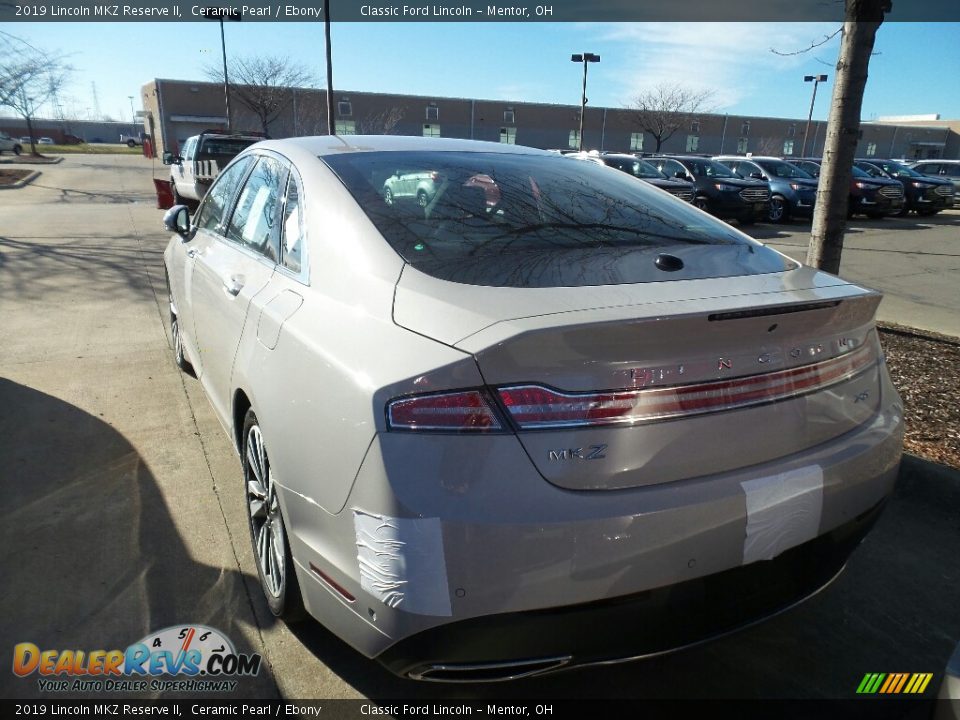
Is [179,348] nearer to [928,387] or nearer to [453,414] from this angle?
[453,414]

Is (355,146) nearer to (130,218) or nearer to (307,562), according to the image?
(307,562)

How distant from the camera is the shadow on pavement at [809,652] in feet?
7.13

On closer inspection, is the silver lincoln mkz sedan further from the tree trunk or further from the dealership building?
the dealership building

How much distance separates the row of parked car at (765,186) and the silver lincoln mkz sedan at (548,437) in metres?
13.2

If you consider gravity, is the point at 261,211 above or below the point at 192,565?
above

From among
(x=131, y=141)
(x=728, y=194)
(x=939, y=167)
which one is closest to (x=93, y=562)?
(x=728, y=194)

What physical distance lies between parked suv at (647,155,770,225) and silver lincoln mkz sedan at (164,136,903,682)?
15328 mm

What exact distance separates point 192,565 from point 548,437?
1.91 meters

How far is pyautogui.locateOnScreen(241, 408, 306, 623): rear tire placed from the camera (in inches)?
86.1

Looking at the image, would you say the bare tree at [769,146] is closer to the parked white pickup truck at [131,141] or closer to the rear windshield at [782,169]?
the rear windshield at [782,169]

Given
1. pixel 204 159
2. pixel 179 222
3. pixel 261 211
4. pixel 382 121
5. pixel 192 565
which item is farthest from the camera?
pixel 382 121

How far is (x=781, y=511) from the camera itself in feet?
5.83

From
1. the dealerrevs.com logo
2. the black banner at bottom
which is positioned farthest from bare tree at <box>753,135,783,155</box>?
the dealerrevs.com logo

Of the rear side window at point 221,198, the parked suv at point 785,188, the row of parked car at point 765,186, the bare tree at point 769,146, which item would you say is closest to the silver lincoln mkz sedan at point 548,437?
the rear side window at point 221,198
